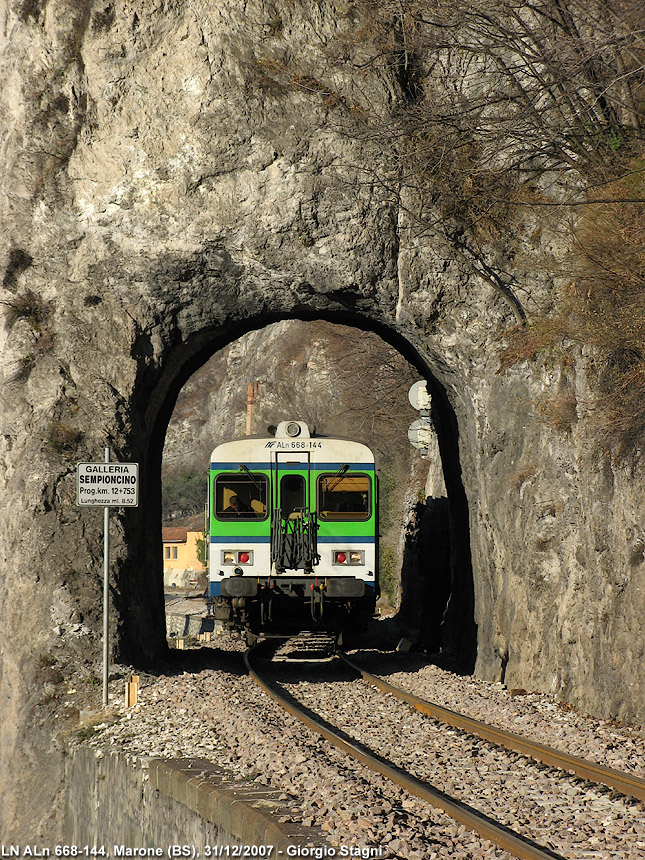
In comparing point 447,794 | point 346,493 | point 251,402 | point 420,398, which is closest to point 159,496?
point 346,493

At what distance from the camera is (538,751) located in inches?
324

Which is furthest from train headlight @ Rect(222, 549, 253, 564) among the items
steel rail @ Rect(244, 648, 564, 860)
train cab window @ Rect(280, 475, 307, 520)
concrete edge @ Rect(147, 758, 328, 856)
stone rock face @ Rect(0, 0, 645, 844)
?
concrete edge @ Rect(147, 758, 328, 856)

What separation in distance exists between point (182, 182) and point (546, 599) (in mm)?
8308

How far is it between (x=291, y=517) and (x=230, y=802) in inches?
415

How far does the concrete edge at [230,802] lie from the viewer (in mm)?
5523

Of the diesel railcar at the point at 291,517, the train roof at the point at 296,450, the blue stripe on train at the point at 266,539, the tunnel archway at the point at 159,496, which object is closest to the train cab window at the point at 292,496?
the diesel railcar at the point at 291,517

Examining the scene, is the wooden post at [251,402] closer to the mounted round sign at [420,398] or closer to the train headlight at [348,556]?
the mounted round sign at [420,398]

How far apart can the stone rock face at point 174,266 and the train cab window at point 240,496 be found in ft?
5.07

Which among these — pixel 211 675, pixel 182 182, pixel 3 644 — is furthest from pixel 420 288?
pixel 3 644

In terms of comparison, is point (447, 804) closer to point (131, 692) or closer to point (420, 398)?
point (131, 692)

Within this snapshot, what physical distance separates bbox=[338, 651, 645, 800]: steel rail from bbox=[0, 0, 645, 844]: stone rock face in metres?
2.60

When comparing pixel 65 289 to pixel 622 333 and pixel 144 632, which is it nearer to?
pixel 144 632

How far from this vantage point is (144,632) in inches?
556

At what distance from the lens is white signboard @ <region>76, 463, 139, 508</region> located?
432 inches
